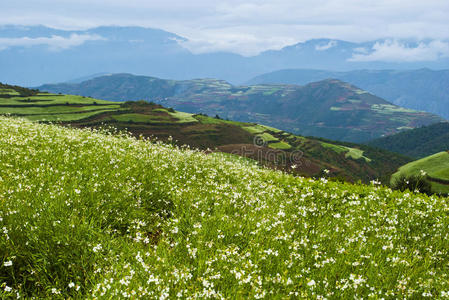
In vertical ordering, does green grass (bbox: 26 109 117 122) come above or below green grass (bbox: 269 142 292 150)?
above

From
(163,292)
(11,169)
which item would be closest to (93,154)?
(11,169)

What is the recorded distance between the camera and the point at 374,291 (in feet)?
16.7

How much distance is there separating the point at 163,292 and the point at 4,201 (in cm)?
441

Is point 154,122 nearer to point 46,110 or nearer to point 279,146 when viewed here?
point 46,110

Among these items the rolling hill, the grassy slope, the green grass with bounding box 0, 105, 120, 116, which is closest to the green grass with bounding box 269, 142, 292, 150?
the rolling hill

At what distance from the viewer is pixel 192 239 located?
6141 mm

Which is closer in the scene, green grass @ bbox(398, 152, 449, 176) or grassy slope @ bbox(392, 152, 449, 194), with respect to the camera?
grassy slope @ bbox(392, 152, 449, 194)

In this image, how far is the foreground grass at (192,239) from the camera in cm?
490

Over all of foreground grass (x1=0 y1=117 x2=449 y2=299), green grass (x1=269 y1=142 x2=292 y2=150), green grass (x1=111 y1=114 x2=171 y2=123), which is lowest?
green grass (x1=269 y1=142 x2=292 y2=150)

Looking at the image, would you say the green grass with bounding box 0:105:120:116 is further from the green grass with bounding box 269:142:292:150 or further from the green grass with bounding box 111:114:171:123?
the green grass with bounding box 269:142:292:150

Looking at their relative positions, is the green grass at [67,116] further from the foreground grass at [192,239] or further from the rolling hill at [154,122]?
the foreground grass at [192,239]

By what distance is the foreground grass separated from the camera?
4902mm

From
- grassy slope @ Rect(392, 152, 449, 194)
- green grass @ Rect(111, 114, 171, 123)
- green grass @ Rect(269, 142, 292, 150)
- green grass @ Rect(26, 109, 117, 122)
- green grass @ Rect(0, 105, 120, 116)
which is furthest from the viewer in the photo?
green grass @ Rect(269, 142, 292, 150)

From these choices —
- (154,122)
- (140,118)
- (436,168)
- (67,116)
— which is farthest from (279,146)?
(67,116)
